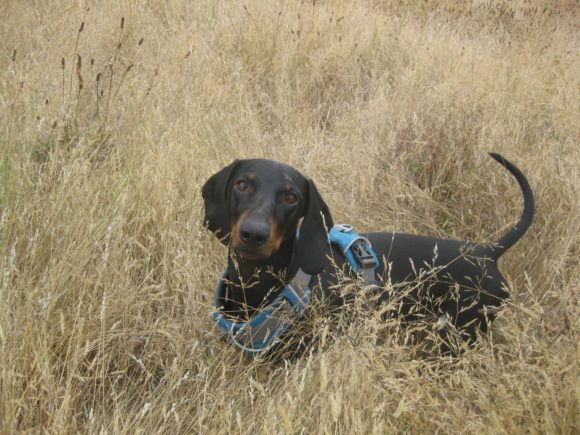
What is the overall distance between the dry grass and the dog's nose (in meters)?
0.32

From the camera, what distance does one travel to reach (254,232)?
6.16 ft

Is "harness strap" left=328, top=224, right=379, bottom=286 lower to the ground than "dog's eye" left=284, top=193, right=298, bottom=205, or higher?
lower

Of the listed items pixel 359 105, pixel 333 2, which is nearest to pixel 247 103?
pixel 359 105

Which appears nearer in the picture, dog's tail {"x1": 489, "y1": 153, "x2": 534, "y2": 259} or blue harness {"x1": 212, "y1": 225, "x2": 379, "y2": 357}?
blue harness {"x1": 212, "y1": 225, "x2": 379, "y2": 357}

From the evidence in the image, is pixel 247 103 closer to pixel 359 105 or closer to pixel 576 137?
pixel 359 105

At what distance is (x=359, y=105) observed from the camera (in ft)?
13.0

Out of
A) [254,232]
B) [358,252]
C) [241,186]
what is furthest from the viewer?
[358,252]

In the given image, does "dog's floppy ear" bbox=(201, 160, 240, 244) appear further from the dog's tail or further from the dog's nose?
the dog's tail

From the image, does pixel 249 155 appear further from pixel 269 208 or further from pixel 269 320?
pixel 269 320

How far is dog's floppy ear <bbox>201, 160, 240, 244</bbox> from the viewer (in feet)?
6.91

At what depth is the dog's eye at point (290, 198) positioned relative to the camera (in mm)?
2107

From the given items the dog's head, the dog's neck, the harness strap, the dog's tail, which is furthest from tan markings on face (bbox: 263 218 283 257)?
the dog's tail

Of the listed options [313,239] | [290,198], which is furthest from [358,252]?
[290,198]

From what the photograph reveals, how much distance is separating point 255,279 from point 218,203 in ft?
0.99
